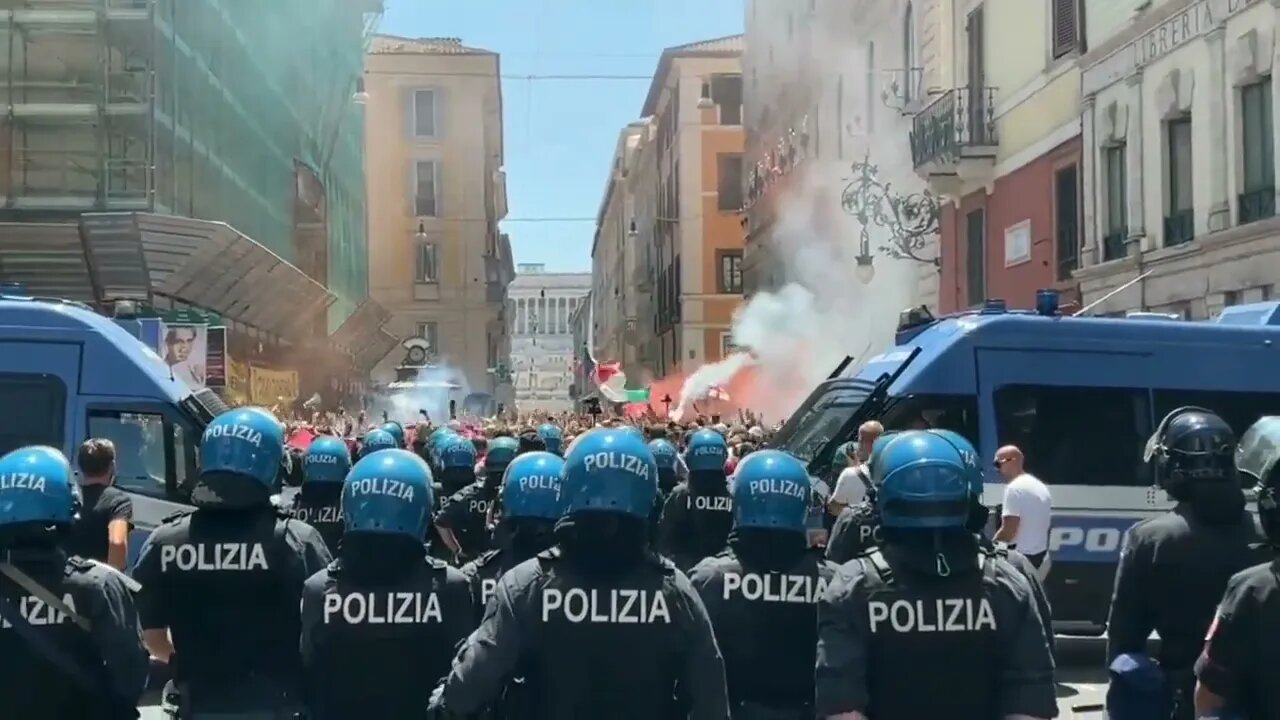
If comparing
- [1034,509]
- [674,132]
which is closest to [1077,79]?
[1034,509]

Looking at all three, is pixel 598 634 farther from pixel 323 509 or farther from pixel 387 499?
pixel 323 509

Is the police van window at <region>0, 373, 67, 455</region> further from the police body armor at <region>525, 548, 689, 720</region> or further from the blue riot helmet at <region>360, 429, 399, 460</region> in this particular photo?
the police body armor at <region>525, 548, 689, 720</region>

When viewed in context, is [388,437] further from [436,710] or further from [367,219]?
[367,219]

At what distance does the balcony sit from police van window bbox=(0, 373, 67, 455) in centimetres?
1639

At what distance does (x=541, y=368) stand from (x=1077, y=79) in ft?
432

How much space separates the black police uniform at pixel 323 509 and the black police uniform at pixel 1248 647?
499cm

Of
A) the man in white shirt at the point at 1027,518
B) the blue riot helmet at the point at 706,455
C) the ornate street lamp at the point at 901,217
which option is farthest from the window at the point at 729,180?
the blue riot helmet at the point at 706,455

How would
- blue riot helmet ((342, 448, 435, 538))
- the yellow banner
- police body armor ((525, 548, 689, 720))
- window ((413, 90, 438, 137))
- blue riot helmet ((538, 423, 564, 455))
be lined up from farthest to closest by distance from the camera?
window ((413, 90, 438, 137))
the yellow banner
blue riot helmet ((538, 423, 564, 455))
blue riot helmet ((342, 448, 435, 538))
police body armor ((525, 548, 689, 720))

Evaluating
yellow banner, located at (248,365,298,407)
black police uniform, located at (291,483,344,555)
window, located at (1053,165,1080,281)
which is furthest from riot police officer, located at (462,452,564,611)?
yellow banner, located at (248,365,298,407)

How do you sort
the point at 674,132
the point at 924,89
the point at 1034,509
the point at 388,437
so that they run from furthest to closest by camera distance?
the point at 674,132, the point at 924,89, the point at 388,437, the point at 1034,509

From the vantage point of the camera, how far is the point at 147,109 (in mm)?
24719

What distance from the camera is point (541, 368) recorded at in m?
151

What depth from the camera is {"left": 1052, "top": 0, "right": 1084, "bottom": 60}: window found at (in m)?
20.6

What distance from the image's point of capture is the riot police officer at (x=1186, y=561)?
16.1 feet
